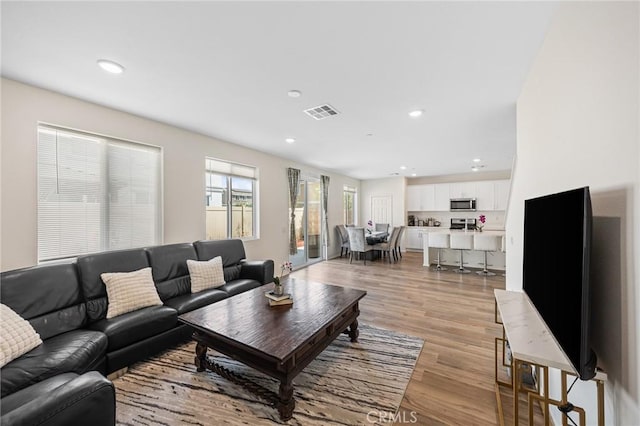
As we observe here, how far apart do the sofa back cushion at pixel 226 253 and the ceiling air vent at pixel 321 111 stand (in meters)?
2.27

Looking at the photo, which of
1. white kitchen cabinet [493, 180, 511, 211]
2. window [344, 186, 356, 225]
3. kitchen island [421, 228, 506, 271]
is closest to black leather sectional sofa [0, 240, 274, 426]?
kitchen island [421, 228, 506, 271]

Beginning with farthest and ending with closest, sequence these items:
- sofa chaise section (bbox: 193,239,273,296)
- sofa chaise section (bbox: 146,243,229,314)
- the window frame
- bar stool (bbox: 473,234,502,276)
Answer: the window frame → bar stool (bbox: 473,234,502,276) → sofa chaise section (bbox: 193,239,273,296) → sofa chaise section (bbox: 146,243,229,314)

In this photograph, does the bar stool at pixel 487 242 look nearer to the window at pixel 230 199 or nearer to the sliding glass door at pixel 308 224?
the sliding glass door at pixel 308 224

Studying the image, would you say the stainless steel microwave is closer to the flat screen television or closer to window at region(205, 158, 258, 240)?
window at region(205, 158, 258, 240)

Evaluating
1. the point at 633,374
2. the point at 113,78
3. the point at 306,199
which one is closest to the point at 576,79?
the point at 633,374

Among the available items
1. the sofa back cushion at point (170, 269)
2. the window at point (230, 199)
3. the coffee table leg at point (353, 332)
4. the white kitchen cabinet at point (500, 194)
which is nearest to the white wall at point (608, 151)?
the coffee table leg at point (353, 332)

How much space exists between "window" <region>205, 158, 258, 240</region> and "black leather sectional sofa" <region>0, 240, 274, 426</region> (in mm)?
1089

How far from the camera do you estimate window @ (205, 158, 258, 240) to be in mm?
4254

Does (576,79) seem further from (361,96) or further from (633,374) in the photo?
(361,96)

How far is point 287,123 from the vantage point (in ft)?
11.4

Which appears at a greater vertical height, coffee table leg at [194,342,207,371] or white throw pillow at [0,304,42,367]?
white throw pillow at [0,304,42,367]

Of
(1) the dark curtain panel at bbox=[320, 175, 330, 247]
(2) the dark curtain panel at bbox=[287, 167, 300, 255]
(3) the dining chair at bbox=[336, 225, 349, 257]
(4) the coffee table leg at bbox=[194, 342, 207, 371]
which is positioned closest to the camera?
(4) the coffee table leg at bbox=[194, 342, 207, 371]

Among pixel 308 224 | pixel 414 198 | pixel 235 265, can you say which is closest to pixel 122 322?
pixel 235 265

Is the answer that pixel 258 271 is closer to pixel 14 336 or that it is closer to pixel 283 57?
pixel 14 336
